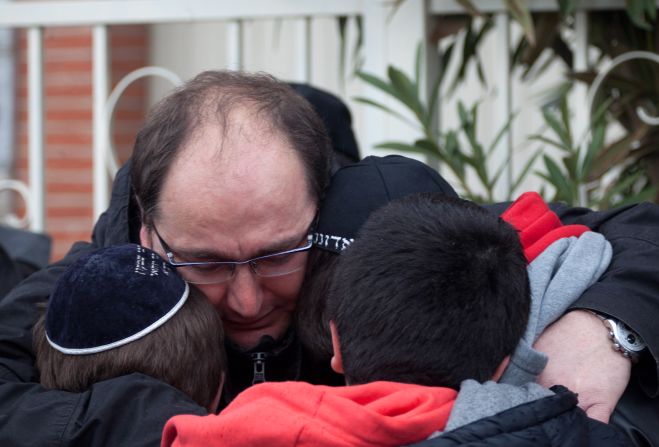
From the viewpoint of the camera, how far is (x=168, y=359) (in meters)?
1.79

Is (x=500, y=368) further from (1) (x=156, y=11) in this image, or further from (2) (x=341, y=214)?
(1) (x=156, y=11)

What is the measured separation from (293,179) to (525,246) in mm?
415

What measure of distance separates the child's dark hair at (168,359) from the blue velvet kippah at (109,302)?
15mm

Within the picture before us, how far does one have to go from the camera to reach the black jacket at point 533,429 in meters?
1.40

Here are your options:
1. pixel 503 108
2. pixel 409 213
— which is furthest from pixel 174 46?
pixel 409 213

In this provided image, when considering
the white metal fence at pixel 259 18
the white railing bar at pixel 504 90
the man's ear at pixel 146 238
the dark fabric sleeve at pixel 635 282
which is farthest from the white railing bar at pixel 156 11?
the dark fabric sleeve at pixel 635 282

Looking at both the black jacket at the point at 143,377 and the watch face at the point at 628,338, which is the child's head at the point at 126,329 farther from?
the watch face at the point at 628,338

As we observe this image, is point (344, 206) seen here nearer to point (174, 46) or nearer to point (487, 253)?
point (487, 253)

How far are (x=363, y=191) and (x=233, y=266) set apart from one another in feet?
0.85

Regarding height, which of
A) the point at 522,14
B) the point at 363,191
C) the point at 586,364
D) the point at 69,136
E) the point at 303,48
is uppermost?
the point at 522,14

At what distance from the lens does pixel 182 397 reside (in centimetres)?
175

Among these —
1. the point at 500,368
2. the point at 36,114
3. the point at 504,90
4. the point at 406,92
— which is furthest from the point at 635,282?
the point at 36,114

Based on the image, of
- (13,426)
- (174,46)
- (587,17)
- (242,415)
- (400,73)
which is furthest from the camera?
(174,46)

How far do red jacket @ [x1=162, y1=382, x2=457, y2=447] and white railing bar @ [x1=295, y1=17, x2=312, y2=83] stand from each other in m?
1.99
